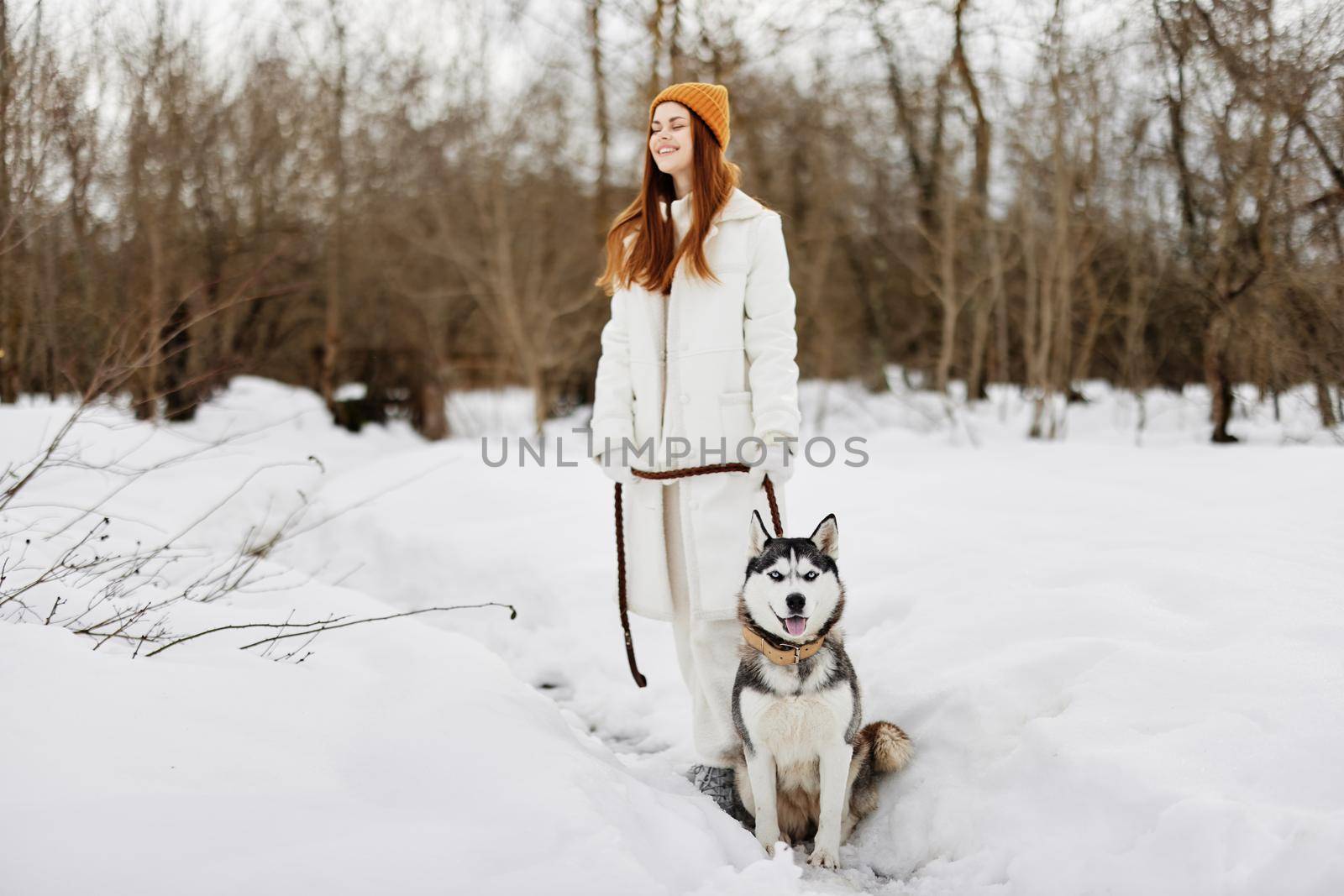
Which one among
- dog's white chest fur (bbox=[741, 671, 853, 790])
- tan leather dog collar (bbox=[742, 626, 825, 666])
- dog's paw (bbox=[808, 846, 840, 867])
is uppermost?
tan leather dog collar (bbox=[742, 626, 825, 666])

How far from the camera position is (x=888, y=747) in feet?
10.3

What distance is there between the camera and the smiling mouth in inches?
112

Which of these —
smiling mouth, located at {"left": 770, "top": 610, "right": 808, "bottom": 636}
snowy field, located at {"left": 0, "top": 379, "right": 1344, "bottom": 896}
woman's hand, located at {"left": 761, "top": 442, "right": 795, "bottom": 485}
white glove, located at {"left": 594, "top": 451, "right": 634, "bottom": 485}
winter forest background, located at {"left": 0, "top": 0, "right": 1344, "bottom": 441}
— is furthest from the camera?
winter forest background, located at {"left": 0, "top": 0, "right": 1344, "bottom": 441}

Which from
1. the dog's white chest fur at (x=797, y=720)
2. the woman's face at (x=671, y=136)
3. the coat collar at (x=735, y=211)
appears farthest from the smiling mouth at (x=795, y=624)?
the woman's face at (x=671, y=136)

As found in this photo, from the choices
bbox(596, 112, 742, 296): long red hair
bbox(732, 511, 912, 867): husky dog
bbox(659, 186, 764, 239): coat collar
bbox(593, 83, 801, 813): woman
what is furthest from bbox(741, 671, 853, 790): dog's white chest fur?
bbox(659, 186, 764, 239): coat collar

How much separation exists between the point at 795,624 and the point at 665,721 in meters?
1.58

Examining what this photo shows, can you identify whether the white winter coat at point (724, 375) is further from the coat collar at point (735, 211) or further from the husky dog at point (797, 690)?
the husky dog at point (797, 690)

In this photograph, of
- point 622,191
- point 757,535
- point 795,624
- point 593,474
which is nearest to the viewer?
point 795,624

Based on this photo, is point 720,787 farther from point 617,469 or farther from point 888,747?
point 617,469

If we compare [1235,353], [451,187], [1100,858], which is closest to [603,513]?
[1100,858]

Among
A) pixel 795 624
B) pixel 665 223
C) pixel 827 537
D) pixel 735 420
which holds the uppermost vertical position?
pixel 665 223

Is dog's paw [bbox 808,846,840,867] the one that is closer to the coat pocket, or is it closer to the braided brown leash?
the braided brown leash

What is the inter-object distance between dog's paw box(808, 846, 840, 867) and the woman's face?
249cm

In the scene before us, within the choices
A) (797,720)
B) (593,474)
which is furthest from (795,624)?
(593,474)
